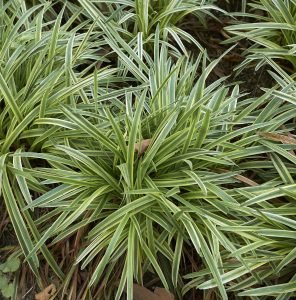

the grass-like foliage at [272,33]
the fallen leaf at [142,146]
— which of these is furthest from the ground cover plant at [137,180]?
the grass-like foliage at [272,33]

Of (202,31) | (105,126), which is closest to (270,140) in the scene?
(105,126)

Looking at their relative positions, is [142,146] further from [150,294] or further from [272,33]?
[272,33]

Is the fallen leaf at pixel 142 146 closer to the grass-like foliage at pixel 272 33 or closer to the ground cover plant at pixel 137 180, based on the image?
the ground cover plant at pixel 137 180

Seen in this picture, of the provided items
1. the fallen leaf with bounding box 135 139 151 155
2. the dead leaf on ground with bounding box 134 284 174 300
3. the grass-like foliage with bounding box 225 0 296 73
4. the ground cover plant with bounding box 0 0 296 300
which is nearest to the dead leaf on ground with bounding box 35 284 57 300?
the ground cover plant with bounding box 0 0 296 300

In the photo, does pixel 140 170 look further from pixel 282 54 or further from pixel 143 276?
pixel 282 54

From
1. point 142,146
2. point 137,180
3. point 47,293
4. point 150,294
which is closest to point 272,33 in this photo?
point 142,146

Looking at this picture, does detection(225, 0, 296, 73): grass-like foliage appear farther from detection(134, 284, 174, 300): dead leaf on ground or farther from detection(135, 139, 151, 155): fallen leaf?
detection(134, 284, 174, 300): dead leaf on ground
